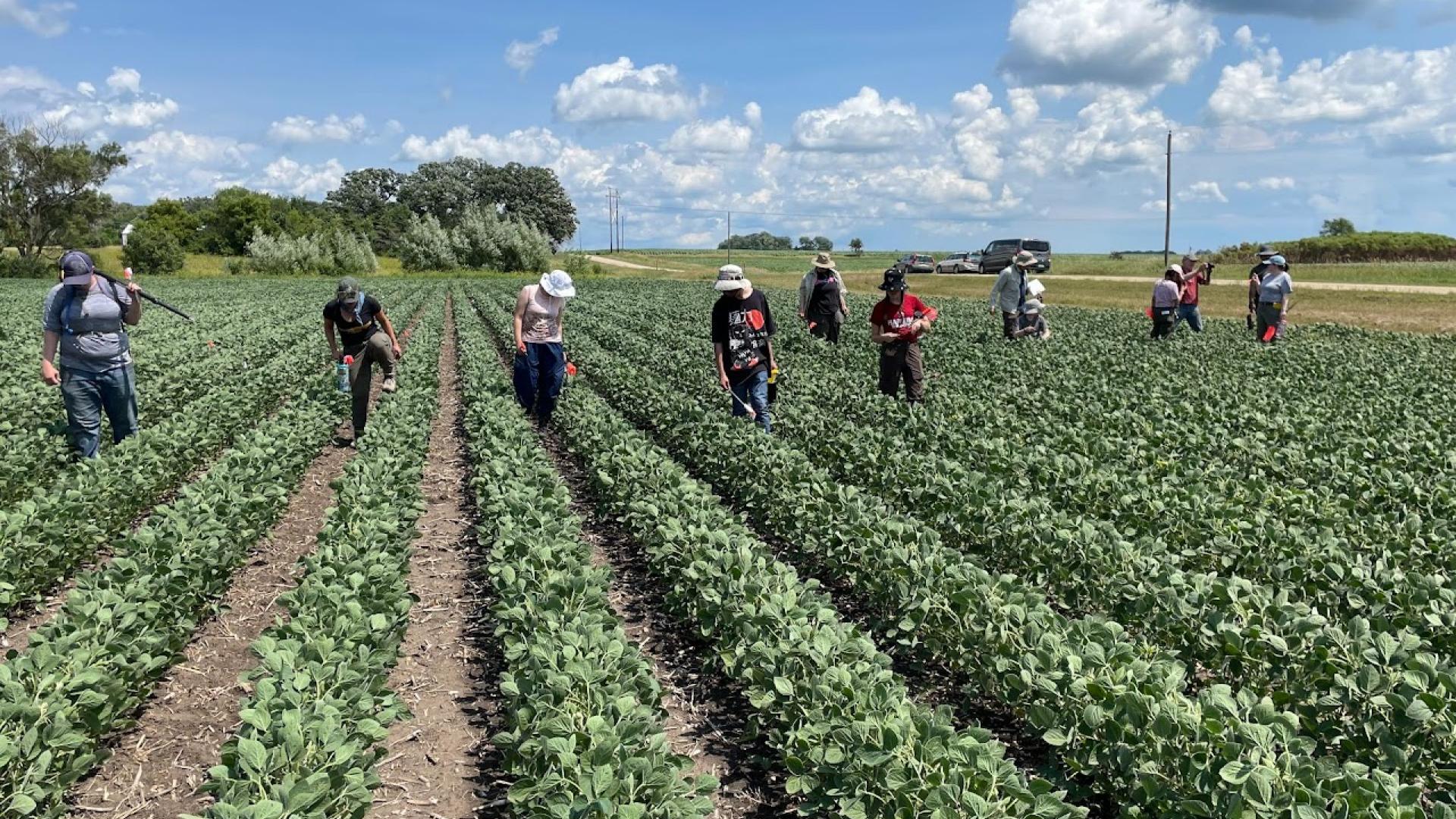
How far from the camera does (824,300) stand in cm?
1516

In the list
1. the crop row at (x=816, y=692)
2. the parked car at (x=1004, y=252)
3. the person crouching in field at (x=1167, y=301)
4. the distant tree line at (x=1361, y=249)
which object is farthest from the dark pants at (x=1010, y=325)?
the distant tree line at (x=1361, y=249)

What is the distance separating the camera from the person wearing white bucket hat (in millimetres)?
10773

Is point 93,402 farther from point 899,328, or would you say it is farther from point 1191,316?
point 1191,316

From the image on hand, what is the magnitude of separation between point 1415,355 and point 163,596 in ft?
58.0

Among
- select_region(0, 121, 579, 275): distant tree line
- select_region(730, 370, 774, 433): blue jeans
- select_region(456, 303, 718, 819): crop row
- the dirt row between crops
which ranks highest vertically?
select_region(0, 121, 579, 275): distant tree line

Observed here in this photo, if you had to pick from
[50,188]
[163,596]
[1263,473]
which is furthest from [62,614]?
A: [50,188]

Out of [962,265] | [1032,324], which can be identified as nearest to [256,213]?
[962,265]

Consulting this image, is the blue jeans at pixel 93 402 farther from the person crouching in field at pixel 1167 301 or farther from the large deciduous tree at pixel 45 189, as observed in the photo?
the large deciduous tree at pixel 45 189

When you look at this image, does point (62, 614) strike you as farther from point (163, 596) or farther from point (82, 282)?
point (82, 282)

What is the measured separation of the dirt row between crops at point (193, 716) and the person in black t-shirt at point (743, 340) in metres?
4.14

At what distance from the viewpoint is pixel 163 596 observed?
201 inches

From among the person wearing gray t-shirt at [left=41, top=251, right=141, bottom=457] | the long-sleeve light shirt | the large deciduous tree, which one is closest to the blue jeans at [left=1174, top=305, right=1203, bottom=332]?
the long-sleeve light shirt

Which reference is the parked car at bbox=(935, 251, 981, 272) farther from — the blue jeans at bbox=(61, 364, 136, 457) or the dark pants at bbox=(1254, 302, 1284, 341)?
the blue jeans at bbox=(61, 364, 136, 457)

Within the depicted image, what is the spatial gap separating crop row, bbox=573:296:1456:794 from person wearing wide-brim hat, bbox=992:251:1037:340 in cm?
1129
